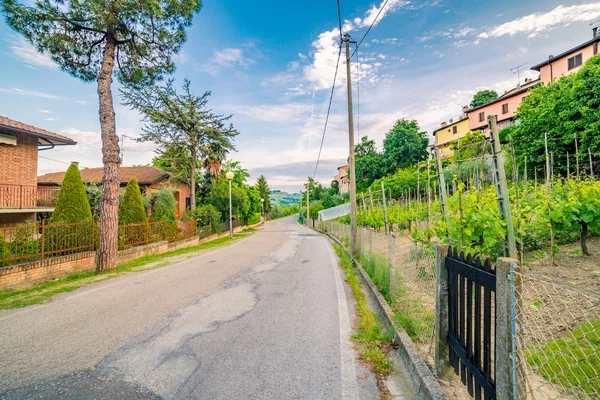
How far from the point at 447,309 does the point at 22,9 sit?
1322cm

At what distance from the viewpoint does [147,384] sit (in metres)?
2.97

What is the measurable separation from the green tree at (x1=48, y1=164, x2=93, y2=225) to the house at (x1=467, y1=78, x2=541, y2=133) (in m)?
39.9

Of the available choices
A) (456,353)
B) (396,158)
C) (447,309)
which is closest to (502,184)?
(447,309)

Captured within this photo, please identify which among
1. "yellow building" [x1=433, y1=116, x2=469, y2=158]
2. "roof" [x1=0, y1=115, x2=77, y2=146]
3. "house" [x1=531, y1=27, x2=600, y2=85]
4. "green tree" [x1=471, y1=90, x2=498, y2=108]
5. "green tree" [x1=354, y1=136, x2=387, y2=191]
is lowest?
"roof" [x1=0, y1=115, x2=77, y2=146]

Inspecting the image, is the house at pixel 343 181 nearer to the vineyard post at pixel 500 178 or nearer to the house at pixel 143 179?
the house at pixel 143 179

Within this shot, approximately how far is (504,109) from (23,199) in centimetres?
4563

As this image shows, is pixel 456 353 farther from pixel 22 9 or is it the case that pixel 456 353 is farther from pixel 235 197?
pixel 235 197

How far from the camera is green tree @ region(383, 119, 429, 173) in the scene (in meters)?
45.9

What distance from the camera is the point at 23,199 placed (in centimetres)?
1394

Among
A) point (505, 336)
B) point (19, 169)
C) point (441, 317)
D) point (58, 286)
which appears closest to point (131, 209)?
point (19, 169)

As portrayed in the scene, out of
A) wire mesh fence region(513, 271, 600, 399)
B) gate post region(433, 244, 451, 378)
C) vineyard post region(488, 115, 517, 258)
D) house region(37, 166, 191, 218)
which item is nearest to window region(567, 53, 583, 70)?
wire mesh fence region(513, 271, 600, 399)

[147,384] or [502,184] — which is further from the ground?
[502,184]

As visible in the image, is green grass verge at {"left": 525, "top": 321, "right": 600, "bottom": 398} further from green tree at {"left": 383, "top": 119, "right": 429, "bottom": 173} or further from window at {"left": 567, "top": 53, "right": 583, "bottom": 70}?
green tree at {"left": 383, "top": 119, "right": 429, "bottom": 173}

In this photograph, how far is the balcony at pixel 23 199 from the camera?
Answer: 13.0 metres
